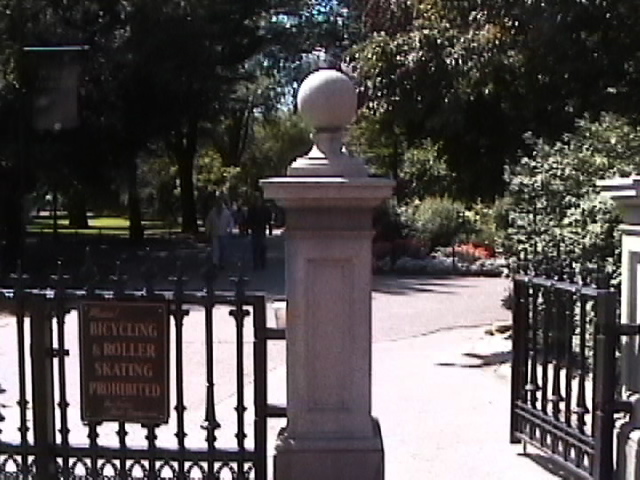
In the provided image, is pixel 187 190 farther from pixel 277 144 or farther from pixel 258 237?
pixel 258 237

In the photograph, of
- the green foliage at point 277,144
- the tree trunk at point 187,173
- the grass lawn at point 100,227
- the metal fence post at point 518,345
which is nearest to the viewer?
the metal fence post at point 518,345

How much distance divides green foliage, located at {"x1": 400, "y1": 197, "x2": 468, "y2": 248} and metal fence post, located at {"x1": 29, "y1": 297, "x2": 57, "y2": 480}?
19.9m

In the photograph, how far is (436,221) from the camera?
2555 cm

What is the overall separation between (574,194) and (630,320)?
450cm

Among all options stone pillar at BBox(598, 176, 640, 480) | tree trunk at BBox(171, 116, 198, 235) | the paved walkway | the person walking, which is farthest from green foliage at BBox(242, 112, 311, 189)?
stone pillar at BBox(598, 176, 640, 480)

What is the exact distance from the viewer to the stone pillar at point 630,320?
5391 mm

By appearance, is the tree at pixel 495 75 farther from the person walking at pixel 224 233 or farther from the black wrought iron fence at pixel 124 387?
the person walking at pixel 224 233

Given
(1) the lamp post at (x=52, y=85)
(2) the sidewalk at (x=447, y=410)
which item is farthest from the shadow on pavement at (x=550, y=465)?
(1) the lamp post at (x=52, y=85)

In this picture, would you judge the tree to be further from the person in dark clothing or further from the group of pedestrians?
the person in dark clothing

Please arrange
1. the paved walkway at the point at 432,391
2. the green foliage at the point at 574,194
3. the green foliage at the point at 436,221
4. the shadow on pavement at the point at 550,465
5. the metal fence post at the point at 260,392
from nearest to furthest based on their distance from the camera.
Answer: the metal fence post at the point at 260,392, the shadow on pavement at the point at 550,465, the paved walkway at the point at 432,391, the green foliage at the point at 574,194, the green foliage at the point at 436,221

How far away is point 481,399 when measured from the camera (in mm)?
8766

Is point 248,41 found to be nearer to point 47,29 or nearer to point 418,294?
point 47,29

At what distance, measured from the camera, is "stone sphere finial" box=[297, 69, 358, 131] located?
5430mm

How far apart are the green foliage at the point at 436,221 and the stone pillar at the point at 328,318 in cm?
1976
